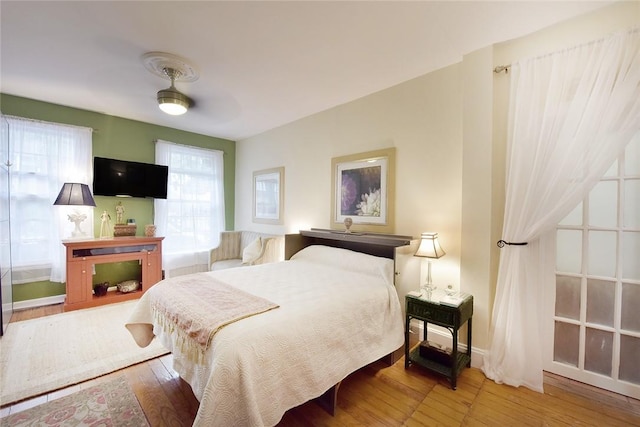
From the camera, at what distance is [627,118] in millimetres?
1634

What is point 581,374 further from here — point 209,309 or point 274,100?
point 274,100

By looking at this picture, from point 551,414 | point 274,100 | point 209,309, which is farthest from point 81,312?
point 551,414

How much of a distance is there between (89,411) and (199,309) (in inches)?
A: 40.9

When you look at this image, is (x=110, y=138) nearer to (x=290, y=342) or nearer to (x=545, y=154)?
(x=290, y=342)

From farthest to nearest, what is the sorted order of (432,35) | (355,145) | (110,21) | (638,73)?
(355,145)
(432,35)
(110,21)
(638,73)

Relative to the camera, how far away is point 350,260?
2738 millimetres

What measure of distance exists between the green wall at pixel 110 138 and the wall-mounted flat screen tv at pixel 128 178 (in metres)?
0.16

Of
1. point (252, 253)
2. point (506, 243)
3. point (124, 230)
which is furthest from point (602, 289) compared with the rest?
point (124, 230)

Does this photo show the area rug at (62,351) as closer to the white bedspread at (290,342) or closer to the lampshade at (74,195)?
the white bedspread at (290,342)

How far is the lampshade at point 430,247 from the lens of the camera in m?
2.27

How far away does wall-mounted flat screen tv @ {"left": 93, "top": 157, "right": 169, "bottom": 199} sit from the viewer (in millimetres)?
3758

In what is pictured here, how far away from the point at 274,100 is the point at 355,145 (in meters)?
1.16

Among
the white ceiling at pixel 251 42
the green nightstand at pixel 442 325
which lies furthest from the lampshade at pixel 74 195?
the green nightstand at pixel 442 325

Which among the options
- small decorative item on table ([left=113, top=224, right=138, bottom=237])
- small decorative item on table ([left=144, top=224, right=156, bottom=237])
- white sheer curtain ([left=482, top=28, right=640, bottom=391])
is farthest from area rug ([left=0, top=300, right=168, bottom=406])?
white sheer curtain ([left=482, top=28, right=640, bottom=391])
